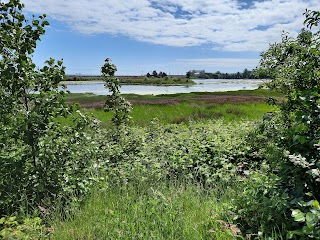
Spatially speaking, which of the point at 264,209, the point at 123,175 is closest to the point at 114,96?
the point at 123,175

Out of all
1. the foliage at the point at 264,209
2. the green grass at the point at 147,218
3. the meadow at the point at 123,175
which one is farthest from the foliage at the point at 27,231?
the foliage at the point at 264,209

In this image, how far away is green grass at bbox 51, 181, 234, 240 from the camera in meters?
3.77

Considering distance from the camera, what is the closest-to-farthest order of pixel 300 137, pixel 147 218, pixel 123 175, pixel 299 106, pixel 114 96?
1. pixel 300 137
2. pixel 147 218
3. pixel 299 106
4. pixel 123 175
5. pixel 114 96

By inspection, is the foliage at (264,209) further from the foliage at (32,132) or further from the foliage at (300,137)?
the foliage at (32,132)

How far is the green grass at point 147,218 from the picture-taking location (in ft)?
12.4

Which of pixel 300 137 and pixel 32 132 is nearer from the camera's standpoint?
pixel 300 137

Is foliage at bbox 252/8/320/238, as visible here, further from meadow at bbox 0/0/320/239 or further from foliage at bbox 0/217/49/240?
foliage at bbox 0/217/49/240

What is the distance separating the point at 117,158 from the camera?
7.61 metres

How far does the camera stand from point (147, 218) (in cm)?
418

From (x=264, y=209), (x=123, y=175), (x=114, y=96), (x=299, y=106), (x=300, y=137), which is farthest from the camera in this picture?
(x=114, y=96)

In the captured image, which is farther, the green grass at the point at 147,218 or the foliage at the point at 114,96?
the foliage at the point at 114,96

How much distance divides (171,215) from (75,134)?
2334 millimetres

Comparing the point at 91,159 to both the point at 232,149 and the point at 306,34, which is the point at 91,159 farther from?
the point at 306,34

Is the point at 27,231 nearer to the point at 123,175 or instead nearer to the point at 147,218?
the point at 147,218
